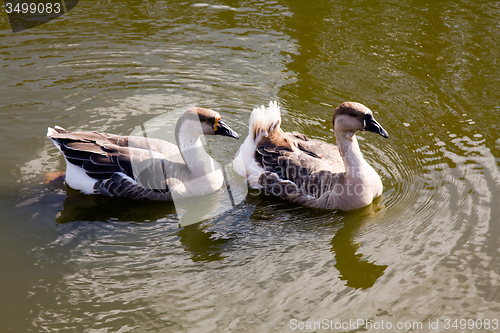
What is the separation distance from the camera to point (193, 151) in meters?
7.57

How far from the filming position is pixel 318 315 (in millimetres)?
5527

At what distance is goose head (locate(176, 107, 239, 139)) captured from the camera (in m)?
7.32

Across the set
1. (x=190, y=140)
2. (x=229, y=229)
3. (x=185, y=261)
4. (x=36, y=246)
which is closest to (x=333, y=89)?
(x=190, y=140)

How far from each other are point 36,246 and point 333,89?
6.33 metres

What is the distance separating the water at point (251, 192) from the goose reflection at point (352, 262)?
0.02 m

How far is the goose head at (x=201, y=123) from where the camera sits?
24.0 feet

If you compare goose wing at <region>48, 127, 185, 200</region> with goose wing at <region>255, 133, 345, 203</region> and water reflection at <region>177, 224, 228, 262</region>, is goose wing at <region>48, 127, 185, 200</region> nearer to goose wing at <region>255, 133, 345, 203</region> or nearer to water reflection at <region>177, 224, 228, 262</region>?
water reflection at <region>177, 224, 228, 262</region>

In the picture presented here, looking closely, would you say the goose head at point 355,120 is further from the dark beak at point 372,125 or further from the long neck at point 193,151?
the long neck at point 193,151

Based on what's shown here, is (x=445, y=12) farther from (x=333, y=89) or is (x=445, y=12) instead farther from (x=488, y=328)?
(x=488, y=328)
